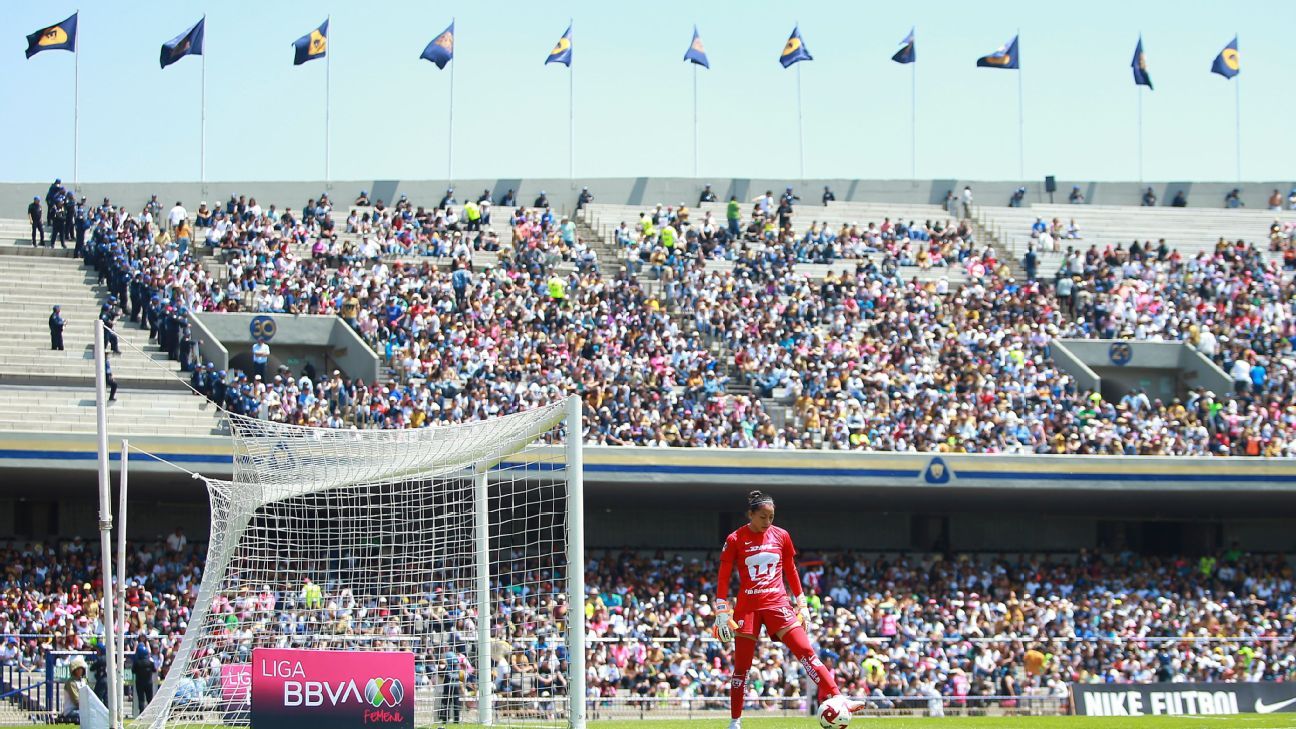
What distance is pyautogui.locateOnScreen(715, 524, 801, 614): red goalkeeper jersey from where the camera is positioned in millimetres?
13344

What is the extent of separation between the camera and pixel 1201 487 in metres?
35.8

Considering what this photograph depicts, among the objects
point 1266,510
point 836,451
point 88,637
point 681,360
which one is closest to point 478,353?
point 681,360

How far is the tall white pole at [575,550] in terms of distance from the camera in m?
14.7

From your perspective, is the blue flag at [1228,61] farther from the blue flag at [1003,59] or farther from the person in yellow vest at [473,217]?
the person in yellow vest at [473,217]

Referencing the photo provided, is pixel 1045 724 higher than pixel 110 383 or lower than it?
lower

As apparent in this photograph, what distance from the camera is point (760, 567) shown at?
13359mm

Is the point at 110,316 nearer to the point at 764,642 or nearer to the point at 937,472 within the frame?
the point at 764,642

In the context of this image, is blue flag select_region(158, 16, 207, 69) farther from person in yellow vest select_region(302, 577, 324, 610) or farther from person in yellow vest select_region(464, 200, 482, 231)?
person in yellow vest select_region(302, 577, 324, 610)

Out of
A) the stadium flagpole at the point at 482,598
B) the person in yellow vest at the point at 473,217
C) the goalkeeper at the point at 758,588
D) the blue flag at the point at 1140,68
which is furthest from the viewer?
the blue flag at the point at 1140,68

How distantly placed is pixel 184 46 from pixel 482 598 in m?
34.7

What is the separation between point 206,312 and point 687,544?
502 inches

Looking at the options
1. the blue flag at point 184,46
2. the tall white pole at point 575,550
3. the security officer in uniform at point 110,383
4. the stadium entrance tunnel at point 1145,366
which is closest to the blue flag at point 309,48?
the blue flag at point 184,46

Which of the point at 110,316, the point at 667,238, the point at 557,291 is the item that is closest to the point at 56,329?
the point at 110,316

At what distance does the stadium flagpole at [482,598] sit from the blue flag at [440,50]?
3472 cm
